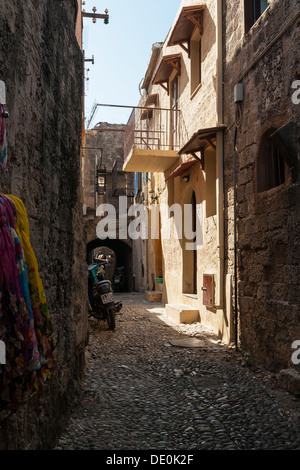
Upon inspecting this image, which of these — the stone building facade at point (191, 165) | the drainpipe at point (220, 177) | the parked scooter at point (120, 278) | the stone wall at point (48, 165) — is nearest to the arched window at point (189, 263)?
the stone building facade at point (191, 165)

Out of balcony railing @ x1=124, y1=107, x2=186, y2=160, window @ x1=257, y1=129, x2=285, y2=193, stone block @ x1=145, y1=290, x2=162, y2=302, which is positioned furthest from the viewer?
stone block @ x1=145, y1=290, x2=162, y2=302

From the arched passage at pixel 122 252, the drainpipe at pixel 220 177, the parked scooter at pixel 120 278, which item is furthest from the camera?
A: the parked scooter at pixel 120 278

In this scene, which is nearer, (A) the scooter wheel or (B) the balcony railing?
(A) the scooter wheel

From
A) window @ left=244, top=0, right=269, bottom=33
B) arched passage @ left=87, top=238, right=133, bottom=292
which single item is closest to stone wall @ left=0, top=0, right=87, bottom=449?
window @ left=244, top=0, right=269, bottom=33

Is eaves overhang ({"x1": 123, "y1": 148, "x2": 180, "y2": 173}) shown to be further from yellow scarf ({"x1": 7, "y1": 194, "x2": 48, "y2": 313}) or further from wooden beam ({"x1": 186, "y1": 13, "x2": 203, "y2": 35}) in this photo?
yellow scarf ({"x1": 7, "y1": 194, "x2": 48, "y2": 313})

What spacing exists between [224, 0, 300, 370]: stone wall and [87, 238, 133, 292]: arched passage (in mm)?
14841

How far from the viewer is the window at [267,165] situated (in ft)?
17.4

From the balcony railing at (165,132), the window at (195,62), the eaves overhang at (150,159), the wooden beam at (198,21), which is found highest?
the wooden beam at (198,21)

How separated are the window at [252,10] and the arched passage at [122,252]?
15348mm

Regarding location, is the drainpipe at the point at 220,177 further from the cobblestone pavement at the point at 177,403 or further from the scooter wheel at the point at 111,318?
the scooter wheel at the point at 111,318

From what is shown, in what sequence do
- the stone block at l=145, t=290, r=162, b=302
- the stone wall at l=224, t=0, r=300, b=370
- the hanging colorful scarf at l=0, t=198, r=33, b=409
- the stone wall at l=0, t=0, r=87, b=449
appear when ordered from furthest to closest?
the stone block at l=145, t=290, r=162, b=302 < the stone wall at l=224, t=0, r=300, b=370 < the stone wall at l=0, t=0, r=87, b=449 < the hanging colorful scarf at l=0, t=198, r=33, b=409

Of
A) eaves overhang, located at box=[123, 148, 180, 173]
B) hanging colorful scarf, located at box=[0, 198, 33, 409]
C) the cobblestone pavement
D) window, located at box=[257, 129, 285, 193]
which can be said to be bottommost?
the cobblestone pavement

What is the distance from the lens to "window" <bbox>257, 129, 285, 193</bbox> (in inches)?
209

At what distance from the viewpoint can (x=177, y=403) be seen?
4.05 meters
